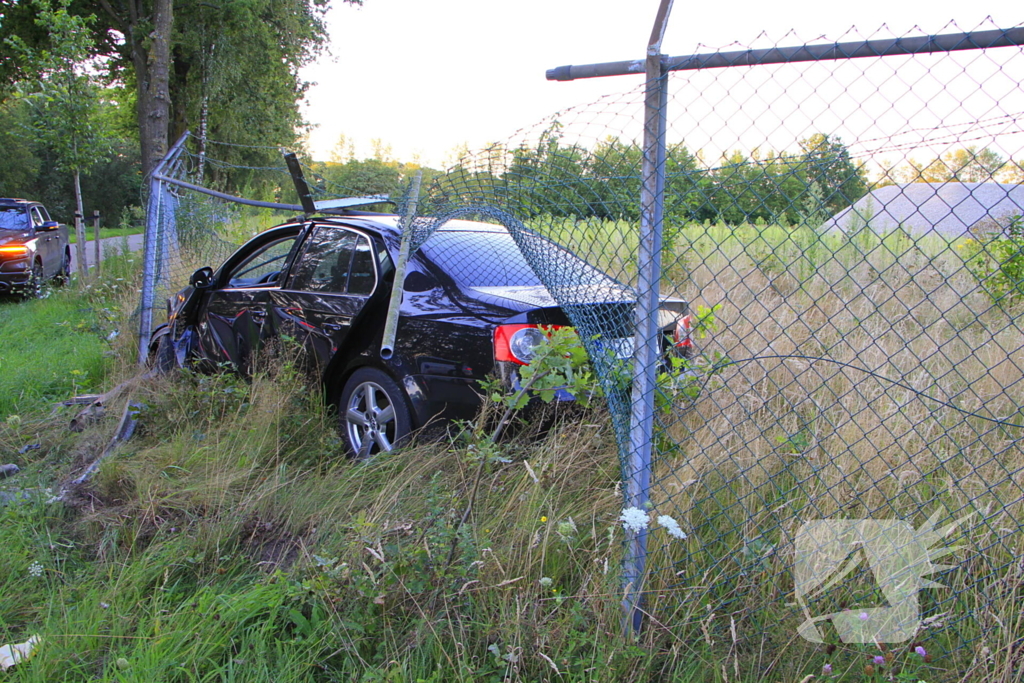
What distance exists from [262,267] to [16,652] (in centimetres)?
348

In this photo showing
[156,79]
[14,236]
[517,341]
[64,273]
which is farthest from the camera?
[64,273]

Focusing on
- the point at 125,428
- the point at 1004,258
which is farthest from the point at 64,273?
the point at 1004,258

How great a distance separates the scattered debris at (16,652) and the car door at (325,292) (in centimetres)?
204

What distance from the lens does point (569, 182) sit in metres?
2.44

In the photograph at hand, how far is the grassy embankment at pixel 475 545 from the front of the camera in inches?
83.7

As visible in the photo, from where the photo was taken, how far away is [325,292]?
4.16 m

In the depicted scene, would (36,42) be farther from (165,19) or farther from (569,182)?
(569,182)

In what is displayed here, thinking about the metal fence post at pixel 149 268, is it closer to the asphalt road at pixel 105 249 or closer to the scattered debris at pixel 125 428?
the scattered debris at pixel 125 428

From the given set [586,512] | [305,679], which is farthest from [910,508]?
[305,679]

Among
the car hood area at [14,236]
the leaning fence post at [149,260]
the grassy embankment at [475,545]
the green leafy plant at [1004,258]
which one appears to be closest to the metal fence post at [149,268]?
the leaning fence post at [149,260]

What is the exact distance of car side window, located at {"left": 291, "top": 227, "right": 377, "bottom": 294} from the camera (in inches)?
157

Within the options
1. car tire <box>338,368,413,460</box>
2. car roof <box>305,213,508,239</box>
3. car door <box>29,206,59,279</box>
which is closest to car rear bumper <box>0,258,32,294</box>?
car door <box>29,206,59,279</box>

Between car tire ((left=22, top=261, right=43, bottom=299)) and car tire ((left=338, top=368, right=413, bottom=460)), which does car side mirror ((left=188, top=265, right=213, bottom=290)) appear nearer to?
car tire ((left=338, top=368, right=413, bottom=460))

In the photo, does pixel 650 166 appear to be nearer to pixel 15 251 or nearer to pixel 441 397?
pixel 441 397
